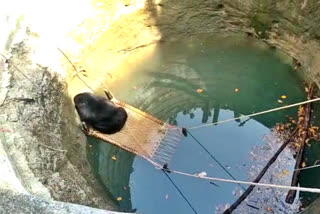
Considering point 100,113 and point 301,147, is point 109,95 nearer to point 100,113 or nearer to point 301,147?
point 100,113

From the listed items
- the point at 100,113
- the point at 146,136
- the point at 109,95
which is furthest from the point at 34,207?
the point at 109,95

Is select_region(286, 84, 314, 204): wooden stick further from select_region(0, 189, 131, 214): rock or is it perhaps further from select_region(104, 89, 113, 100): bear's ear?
select_region(0, 189, 131, 214): rock

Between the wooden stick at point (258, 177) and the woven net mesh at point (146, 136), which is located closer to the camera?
the wooden stick at point (258, 177)

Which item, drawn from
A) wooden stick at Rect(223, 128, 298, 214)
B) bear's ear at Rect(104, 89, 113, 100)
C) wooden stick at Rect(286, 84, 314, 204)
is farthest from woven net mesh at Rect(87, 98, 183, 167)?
wooden stick at Rect(286, 84, 314, 204)

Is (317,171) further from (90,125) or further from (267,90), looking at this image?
(90,125)

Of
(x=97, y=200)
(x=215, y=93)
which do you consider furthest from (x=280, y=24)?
(x=97, y=200)

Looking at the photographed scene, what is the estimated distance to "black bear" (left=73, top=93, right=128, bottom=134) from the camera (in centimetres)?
565

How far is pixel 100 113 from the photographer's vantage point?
221 inches

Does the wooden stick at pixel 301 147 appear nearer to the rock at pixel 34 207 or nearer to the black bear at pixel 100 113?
the black bear at pixel 100 113

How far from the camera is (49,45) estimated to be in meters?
5.61

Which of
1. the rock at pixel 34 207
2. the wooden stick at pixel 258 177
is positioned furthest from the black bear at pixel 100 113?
the rock at pixel 34 207

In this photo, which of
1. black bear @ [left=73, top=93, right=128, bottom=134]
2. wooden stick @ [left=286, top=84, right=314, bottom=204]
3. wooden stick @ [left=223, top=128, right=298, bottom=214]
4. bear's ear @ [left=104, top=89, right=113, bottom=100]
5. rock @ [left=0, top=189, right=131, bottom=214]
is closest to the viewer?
rock @ [left=0, top=189, right=131, bottom=214]

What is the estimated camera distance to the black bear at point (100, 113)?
565 cm

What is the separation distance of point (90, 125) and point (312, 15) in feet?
11.1
